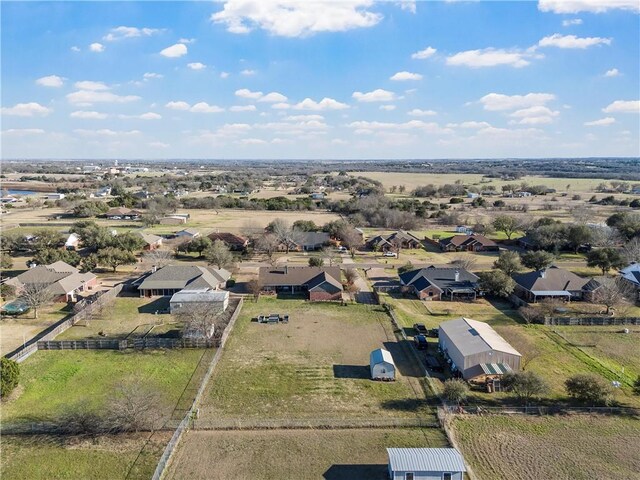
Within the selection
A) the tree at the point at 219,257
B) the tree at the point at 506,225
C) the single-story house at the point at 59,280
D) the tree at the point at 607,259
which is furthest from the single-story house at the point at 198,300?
the tree at the point at 506,225

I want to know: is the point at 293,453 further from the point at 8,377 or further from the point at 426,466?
the point at 8,377

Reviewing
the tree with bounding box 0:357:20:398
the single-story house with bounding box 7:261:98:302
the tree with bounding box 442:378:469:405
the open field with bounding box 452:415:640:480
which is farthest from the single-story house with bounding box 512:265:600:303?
the single-story house with bounding box 7:261:98:302

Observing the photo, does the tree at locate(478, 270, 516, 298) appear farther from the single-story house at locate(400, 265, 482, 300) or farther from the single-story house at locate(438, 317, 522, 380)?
the single-story house at locate(438, 317, 522, 380)

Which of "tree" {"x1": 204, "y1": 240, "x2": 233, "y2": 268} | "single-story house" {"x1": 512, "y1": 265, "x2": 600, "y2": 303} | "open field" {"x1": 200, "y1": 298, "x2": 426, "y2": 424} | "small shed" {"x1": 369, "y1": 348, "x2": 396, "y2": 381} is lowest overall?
"open field" {"x1": 200, "y1": 298, "x2": 426, "y2": 424}

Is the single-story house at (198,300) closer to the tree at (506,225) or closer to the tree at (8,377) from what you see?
the tree at (8,377)

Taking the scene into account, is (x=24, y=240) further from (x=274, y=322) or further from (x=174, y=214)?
(x=274, y=322)

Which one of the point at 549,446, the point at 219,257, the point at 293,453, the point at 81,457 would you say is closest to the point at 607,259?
the point at 549,446
